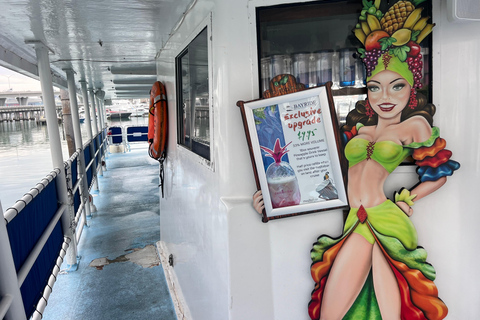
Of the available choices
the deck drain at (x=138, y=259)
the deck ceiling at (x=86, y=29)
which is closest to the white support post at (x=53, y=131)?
the deck ceiling at (x=86, y=29)

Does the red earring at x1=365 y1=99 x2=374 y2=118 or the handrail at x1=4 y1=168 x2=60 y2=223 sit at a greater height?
the red earring at x1=365 y1=99 x2=374 y2=118

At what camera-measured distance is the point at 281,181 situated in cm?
189

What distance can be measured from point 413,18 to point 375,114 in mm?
468

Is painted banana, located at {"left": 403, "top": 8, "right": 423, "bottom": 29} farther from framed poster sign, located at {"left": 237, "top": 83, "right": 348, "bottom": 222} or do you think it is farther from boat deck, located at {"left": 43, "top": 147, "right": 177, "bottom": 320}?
boat deck, located at {"left": 43, "top": 147, "right": 177, "bottom": 320}

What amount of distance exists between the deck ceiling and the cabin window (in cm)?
25

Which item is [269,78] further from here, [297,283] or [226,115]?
[297,283]

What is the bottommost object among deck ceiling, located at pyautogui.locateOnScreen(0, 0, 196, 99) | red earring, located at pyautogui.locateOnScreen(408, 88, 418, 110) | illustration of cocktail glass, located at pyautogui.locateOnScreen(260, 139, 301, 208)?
illustration of cocktail glass, located at pyautogui.locateOnScreen(260, 139, 301, 208)

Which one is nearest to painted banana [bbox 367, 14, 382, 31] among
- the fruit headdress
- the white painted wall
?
the fruit headdress

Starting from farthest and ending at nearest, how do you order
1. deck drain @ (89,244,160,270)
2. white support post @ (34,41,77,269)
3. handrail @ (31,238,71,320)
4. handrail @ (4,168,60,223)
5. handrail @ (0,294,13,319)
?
deck drain @ (89,244,160,270) < white support post @ (34,41,77,269) < handrail @ (31,238,71,320) < handrail @ (4,168,60,223) < handrail @ (0,294,13,319)

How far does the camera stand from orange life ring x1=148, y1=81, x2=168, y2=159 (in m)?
3.66

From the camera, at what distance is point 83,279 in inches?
155

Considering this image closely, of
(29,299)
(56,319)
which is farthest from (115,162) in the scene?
(29,299)

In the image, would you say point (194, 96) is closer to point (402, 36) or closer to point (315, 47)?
point (315, 47)

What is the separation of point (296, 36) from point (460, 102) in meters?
0.85
